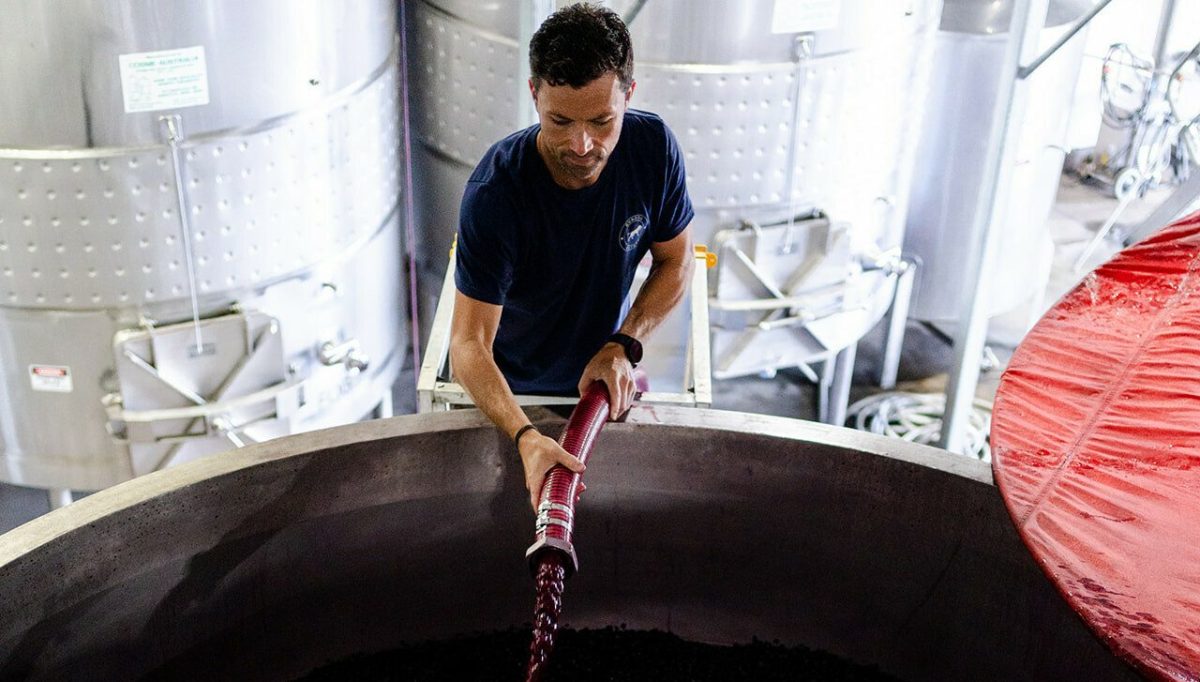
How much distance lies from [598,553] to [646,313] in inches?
16.9

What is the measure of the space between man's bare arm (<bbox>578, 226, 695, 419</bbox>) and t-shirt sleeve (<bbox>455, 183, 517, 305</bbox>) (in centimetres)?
19

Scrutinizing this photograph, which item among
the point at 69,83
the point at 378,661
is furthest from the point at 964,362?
the point at 69,83

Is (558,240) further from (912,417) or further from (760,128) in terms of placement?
(912,417)

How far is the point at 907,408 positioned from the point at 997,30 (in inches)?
50.9

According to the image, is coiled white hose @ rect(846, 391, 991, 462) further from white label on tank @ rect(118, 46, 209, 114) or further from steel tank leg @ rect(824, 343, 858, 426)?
white label on tank @ rect(118, 46, 209, 114)

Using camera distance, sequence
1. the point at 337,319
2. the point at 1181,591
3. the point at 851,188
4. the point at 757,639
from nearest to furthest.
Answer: the point at 1181,591, the point at 757,639, the point at 337,319, the point at 851,188

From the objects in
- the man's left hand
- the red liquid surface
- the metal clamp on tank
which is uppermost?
the man's left hand

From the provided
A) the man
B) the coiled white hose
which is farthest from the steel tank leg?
the man

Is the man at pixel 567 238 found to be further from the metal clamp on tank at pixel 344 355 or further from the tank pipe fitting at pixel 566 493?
the metal clamp on tank at pixel 344 355

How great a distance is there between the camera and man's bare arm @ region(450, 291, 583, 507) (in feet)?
5.57

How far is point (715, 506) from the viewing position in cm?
207

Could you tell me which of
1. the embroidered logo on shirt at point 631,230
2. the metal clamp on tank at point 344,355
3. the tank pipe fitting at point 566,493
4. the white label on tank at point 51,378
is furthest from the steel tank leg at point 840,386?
the white label on tank at point 51,378

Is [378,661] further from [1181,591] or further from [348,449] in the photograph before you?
[1181,591]

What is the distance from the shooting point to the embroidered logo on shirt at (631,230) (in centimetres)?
199
